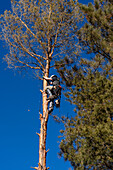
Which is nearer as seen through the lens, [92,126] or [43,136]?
[92,126]

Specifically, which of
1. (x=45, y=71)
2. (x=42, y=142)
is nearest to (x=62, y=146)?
(x=42, y=142)

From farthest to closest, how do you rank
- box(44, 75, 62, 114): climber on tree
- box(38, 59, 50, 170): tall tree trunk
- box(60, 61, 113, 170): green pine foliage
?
box(44, 75, 62, 114): climber on tree
box(38, 59, 50, 170): tall tree trunk
box(60, 61, 113, 170): green pine foliage

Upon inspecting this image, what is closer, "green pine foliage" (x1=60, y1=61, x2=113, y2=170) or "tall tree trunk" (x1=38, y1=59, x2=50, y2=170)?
"green pine foliage" (x1=60, y1=61, x2=113, y2=170)

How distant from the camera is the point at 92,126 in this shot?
542 centimetres

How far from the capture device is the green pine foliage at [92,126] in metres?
5.07

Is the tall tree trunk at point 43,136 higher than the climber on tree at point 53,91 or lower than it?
lower

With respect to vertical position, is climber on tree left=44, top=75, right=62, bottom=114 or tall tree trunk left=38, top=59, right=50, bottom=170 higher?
climber on tree left=44, top=75, right=62, bottom=114

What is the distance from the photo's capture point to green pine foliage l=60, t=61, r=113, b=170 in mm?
5070

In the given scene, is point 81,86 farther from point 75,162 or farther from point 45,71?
point 75,162

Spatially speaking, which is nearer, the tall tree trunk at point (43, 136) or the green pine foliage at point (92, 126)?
the green pine foliage at point (92, 126)

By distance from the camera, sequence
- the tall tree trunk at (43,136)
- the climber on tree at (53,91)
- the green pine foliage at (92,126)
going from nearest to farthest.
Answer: the green pine foliage at (92,126) → the tall tree trunk at (43,136) → the climber on tree at (53,91)

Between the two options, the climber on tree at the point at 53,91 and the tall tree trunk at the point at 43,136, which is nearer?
the tall tree trunk at the point at 43,136

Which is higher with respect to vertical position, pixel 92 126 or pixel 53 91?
pixel 53 91

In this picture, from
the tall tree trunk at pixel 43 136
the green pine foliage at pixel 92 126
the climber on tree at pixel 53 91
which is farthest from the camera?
the climber on tree at pixel 53 91
